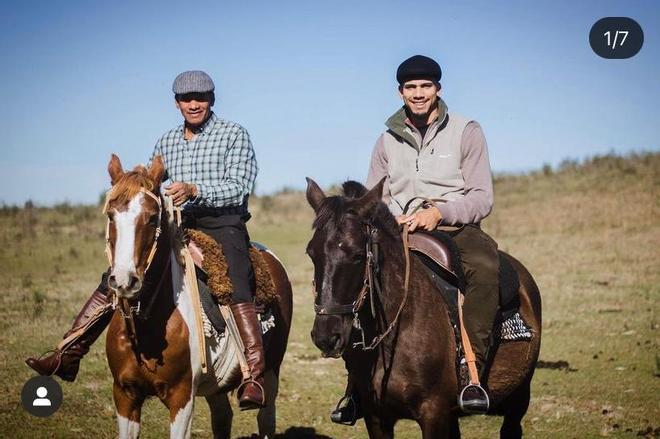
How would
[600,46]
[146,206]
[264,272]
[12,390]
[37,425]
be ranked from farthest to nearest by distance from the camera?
[600,46] < [12,390] < [37,425] < [264,272] < [146,206]

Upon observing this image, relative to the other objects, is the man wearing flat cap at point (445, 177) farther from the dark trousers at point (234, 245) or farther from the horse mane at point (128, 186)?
the horse mane at point (128, 186)

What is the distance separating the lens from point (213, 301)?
18.4ft

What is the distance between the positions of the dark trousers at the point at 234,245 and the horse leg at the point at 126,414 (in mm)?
1115

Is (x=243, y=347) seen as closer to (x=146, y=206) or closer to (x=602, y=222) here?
(x=146, y=206)

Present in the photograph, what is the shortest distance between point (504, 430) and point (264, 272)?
8.78 feet

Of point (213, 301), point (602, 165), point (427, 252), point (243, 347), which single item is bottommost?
point (243, 347)

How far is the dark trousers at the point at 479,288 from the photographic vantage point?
514cm

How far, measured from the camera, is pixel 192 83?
5941 mm

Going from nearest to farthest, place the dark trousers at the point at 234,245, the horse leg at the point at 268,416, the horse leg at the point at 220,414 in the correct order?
the dark trousers at the point at 234,245 → the horse leg at the point at 220,414 → the horse leg at the point at 268,416

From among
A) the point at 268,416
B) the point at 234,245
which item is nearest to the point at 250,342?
the point at 234,245

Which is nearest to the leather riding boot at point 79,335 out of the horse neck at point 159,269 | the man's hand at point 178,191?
the horse neck at point 159,269

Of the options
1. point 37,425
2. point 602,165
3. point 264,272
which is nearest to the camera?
point 264,272

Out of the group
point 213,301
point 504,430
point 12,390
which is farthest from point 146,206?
point 12,390
